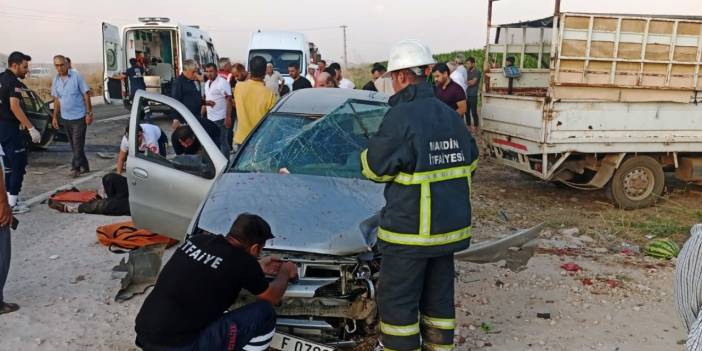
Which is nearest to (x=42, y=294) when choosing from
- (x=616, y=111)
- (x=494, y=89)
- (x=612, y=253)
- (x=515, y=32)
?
(x=612, y=253)

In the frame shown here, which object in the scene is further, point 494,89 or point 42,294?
point 494,89

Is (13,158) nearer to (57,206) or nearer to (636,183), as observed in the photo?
(57,206)

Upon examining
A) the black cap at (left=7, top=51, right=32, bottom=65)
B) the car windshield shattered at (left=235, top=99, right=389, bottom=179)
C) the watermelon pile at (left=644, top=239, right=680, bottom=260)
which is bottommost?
the watermelon pile at (left=644, top=239, right=680, bottom=260)

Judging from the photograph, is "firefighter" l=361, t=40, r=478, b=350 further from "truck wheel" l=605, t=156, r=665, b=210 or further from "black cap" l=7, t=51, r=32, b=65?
"black cap" l=7, t=51, r=32, b=65

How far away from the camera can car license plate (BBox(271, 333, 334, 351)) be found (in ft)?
10.3

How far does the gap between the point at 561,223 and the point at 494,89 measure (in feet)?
10.9

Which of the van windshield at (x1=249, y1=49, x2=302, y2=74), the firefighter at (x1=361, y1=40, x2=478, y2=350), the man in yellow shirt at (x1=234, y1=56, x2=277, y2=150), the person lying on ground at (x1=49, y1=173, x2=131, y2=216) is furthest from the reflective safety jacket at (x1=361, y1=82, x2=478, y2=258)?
the van windshield at (x1=249, y1=49, x2=302, y2=74)

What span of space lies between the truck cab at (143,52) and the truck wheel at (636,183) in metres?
11.1

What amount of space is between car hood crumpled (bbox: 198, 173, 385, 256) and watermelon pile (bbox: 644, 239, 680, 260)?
317 centimetres

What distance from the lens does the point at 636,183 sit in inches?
281

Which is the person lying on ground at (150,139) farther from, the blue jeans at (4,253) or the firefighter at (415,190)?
the firefighter at (415,190)

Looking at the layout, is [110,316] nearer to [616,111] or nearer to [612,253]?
[612,253]

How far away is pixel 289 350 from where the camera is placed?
313 cm

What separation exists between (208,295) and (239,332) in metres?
0.31
